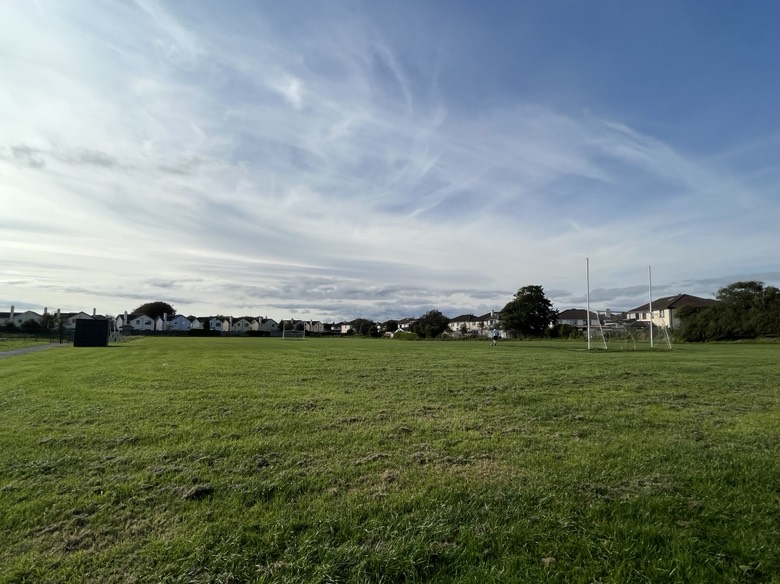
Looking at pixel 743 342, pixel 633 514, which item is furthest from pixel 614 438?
pixel 743 342

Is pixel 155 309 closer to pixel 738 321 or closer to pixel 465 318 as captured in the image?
pixel 465 318

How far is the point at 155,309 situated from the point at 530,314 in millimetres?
114712

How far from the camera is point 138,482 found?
13.9 feet

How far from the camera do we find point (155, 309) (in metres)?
141

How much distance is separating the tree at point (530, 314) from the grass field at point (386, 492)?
250 ft

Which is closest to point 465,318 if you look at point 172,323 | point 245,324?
point 245,324

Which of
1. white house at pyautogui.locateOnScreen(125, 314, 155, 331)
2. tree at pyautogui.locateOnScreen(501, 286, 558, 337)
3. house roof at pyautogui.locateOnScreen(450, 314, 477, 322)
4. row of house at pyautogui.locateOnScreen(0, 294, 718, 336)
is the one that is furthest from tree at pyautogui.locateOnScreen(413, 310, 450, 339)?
white house at pyautogui.locateOnScreen(125, 314, 155, 331)

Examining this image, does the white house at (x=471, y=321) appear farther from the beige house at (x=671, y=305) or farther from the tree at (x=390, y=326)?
the beige house at (x=671, y=305)

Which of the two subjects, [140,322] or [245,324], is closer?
[140,322]

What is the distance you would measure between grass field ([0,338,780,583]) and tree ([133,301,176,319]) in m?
147

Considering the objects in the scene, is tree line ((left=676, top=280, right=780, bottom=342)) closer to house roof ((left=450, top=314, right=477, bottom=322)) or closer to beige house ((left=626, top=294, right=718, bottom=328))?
beige house ((left=626, top=294, right=718, bottom=328))

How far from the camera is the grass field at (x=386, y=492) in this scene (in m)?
2.90

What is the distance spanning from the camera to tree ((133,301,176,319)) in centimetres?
13938

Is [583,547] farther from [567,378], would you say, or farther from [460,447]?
[567,378]
